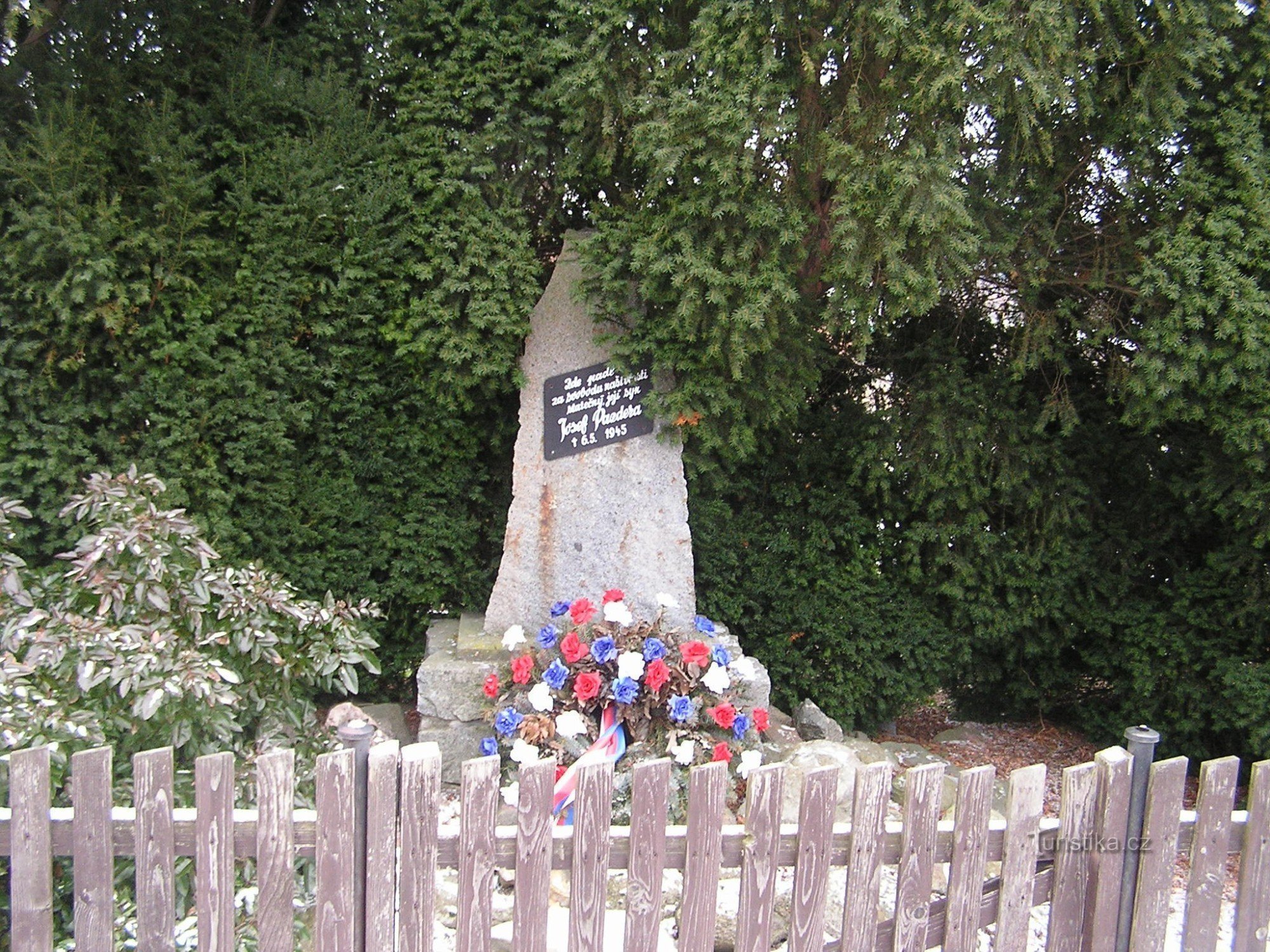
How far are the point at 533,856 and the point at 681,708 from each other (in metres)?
1.64

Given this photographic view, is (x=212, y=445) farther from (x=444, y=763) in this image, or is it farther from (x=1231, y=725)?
(x=1231, y=725)

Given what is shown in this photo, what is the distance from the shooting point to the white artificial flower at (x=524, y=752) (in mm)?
3496

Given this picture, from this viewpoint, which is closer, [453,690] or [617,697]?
[617,697]

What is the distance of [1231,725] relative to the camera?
455cm

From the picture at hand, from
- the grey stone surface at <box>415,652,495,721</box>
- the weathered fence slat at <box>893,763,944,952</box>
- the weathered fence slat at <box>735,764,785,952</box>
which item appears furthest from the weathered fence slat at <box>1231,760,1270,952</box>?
the grey stone surface at <box>415,652,495,721</box>

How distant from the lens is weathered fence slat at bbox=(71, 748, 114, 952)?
78.0 inches

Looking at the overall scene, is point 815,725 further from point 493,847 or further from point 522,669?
point 493,847

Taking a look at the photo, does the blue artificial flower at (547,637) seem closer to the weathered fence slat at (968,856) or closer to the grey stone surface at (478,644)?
the grey stone surface at (478,644)

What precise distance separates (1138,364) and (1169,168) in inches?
34.9

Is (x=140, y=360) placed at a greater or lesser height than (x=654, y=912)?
greater

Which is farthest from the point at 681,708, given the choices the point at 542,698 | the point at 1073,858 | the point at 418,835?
the point at 418,835

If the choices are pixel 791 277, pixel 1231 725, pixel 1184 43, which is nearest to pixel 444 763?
pixel 791 277

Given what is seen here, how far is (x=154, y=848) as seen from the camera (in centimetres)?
202

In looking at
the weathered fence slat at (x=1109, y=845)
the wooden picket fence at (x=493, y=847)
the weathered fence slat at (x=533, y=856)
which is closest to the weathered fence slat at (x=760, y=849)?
the wooden picket fence at (x=493, y=847)
